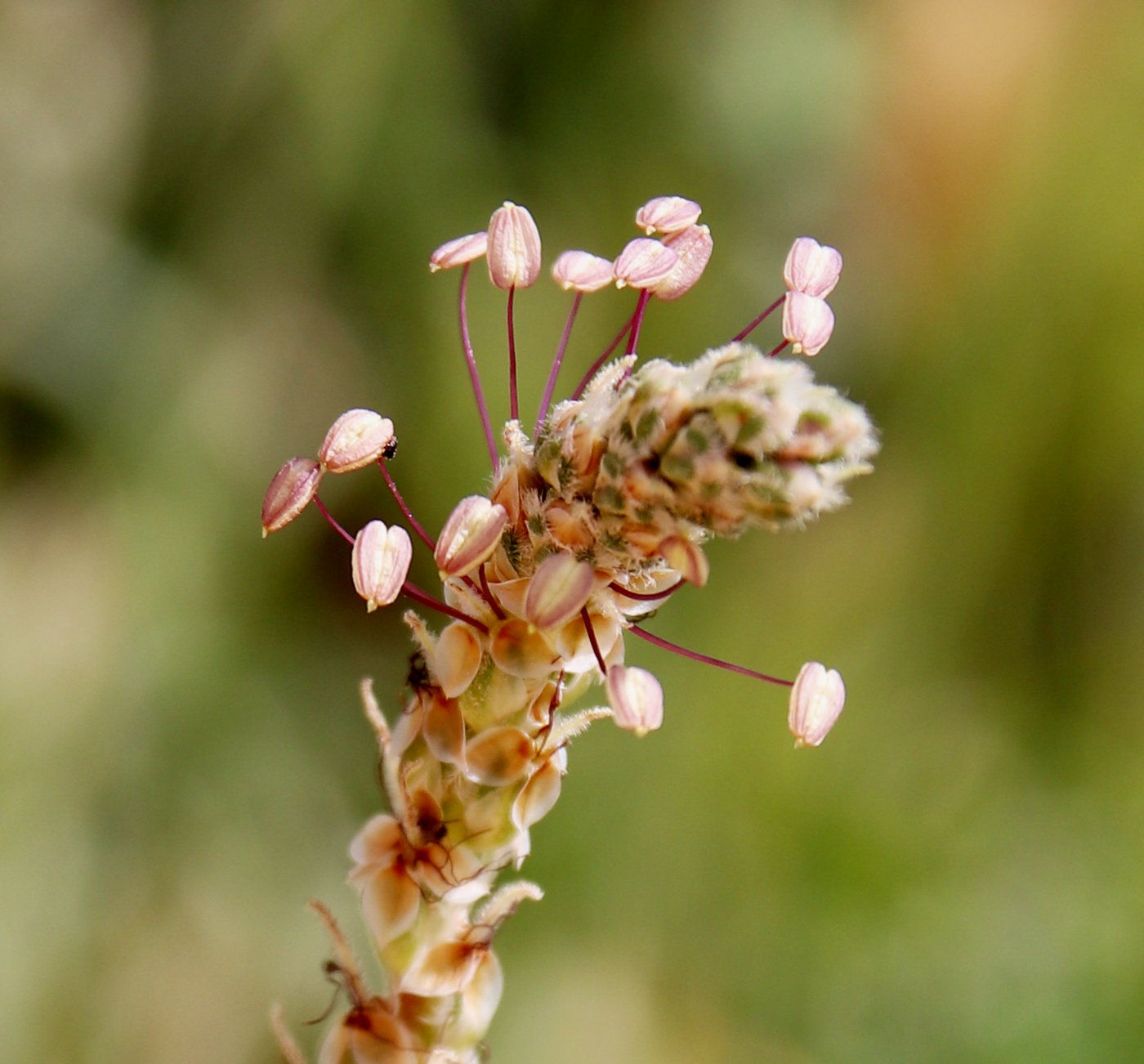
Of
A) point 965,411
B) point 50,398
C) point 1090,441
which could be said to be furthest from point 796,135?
point 50,398

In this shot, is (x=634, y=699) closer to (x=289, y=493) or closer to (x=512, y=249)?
(x=289, y=493)

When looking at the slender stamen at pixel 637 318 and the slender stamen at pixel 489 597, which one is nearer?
the slender stamen at pixel 489 597

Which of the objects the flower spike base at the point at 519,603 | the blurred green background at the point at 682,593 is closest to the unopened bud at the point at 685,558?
the flower spike base at the point at 519,603

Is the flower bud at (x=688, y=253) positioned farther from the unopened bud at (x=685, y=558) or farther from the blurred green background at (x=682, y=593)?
the blurred green background at (x=682, y=593)

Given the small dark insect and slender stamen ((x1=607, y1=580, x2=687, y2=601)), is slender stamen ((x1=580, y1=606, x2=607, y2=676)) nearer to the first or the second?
slender stamen ((x1=607, y1=580, x2=687, y2=601))

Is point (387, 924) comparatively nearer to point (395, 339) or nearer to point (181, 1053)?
point (181, 1053)

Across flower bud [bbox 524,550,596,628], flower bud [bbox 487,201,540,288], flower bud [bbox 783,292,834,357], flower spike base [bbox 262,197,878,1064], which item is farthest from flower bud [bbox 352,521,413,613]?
flower bud [bbox 783,292,834,357]

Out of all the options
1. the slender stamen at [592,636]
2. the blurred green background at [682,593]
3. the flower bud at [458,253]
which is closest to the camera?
the slender stamen at [592,636]
